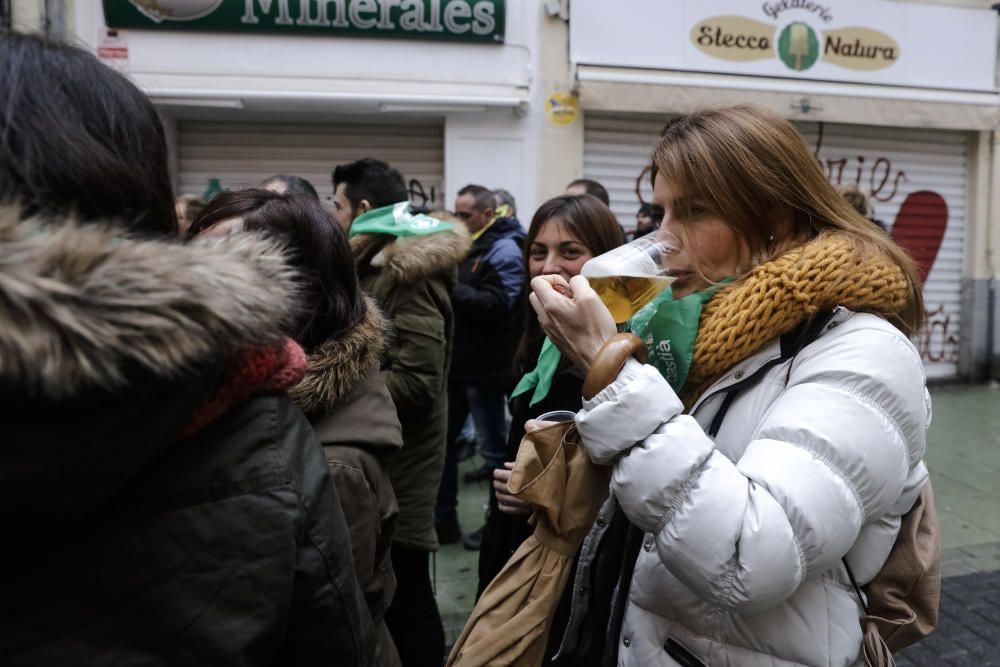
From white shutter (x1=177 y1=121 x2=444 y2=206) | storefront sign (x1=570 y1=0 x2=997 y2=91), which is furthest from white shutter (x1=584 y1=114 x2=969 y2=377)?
white shutter (x1=177 y1=121 x2=444 y2=206)

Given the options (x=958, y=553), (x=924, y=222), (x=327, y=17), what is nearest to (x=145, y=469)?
(x=958, y=553)

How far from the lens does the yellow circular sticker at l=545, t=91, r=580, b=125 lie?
7.67 meters

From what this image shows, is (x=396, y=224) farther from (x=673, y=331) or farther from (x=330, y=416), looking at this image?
(x=673, y=331)

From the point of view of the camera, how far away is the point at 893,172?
8.88m

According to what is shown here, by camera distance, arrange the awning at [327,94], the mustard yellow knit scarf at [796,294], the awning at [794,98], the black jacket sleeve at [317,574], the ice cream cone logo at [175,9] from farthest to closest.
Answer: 1. the awning at [794,98]
2. the awning at [327,94]
3. the ice cream cone logo at [175,9]
4. the mustard yellow knit scarf at [796,294]
5. the black jacket sleeve at [317,574]

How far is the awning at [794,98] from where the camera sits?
7.60m

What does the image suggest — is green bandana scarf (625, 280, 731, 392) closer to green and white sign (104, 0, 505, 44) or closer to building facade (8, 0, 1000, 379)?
building facade (8, 0, 1000, 379)

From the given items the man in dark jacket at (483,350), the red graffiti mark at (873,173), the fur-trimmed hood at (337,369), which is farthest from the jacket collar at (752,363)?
the red graffiti mark at (873,173)

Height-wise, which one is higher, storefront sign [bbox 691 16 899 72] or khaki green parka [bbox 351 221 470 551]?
storefront sign [bbox 691 16 899 72]

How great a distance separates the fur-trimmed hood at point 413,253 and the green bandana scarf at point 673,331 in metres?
1.45

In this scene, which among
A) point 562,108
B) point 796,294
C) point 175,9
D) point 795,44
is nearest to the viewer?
A: point 796,294

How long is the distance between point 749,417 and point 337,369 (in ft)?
2.81

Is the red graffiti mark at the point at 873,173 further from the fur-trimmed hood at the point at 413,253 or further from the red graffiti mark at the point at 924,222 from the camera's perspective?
the fur-trimmed hood at the point at 413,253

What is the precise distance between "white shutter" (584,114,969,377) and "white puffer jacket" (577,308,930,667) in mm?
7034
